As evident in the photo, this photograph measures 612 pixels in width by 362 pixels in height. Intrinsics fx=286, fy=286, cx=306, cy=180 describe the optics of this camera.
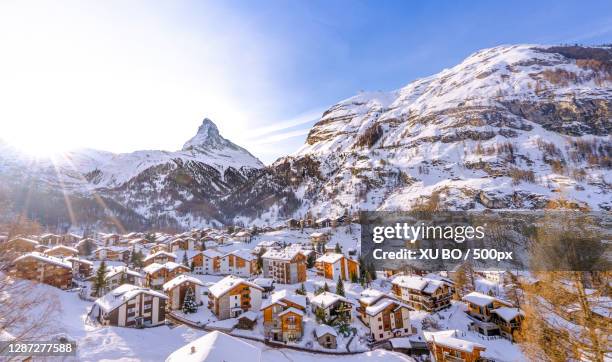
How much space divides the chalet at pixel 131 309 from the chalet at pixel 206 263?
25.0 meters

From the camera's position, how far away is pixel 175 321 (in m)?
36.2

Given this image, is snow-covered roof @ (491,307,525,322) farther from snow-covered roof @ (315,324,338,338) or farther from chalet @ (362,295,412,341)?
snow-covered roof @ (315,324,338,338)

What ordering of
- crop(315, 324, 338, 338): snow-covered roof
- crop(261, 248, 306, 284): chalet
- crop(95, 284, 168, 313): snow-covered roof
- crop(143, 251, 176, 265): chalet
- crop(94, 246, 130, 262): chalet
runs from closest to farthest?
crop(315, 324, 338, 338): snow-covered roof → crop(95, 284, 168, 313): snow-covered roof → crop(261, 248, 306, 284): chalet → crop(143, 251, 176, 265): chalet → crop(94, 246, 130, 262): chalet

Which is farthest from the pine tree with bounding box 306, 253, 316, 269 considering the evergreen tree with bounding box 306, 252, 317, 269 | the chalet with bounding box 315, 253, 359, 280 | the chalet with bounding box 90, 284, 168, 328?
the chalet with bounding box 90, 284, 168, 328

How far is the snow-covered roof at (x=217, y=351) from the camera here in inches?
631

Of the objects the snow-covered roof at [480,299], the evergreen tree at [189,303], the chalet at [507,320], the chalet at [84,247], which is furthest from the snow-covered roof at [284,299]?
the chalet at [84,247]

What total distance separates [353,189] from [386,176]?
58.7ft

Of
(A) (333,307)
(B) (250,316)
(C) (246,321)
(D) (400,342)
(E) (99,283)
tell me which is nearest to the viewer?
(D) (400,342)

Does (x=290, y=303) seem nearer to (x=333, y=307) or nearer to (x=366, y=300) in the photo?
(x=333, y=307)

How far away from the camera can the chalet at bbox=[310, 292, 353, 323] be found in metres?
35.3

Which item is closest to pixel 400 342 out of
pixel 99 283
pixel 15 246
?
pixel 15 246

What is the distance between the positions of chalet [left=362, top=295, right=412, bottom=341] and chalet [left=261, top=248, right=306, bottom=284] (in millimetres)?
19633

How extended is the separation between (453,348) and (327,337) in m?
12.4

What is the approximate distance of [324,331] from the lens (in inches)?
1230
